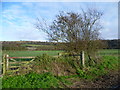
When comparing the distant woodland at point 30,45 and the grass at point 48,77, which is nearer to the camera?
the grass at point 48,77

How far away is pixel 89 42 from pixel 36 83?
7561 mm

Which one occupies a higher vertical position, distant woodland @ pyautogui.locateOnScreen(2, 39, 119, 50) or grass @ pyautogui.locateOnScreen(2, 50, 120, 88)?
distant woodland @ pyautogui.locateOnScreen(2, 39, 119, 50)

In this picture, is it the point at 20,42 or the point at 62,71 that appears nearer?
the point at 62,71

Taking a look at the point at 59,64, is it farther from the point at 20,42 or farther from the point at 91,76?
the point at 20,42

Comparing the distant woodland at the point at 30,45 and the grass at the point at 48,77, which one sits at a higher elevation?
the distant woodland at the point at 30,45

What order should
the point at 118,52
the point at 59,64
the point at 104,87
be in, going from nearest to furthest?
the point at 104,87
the point at 59,64
the point at 118,52

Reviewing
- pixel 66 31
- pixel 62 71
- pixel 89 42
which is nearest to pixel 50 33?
pixel 66 31

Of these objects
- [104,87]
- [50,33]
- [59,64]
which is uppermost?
[50,33]

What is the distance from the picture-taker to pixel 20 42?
50.6ft

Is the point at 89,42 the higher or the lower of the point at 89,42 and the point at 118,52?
the higher

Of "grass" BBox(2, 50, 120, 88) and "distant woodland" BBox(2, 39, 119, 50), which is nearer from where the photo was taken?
"grass" BBox(2, 50, 120, 88)

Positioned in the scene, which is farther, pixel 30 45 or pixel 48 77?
pixel 30 45

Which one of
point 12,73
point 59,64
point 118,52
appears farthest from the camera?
point 118,52

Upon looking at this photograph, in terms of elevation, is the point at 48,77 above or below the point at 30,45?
below
